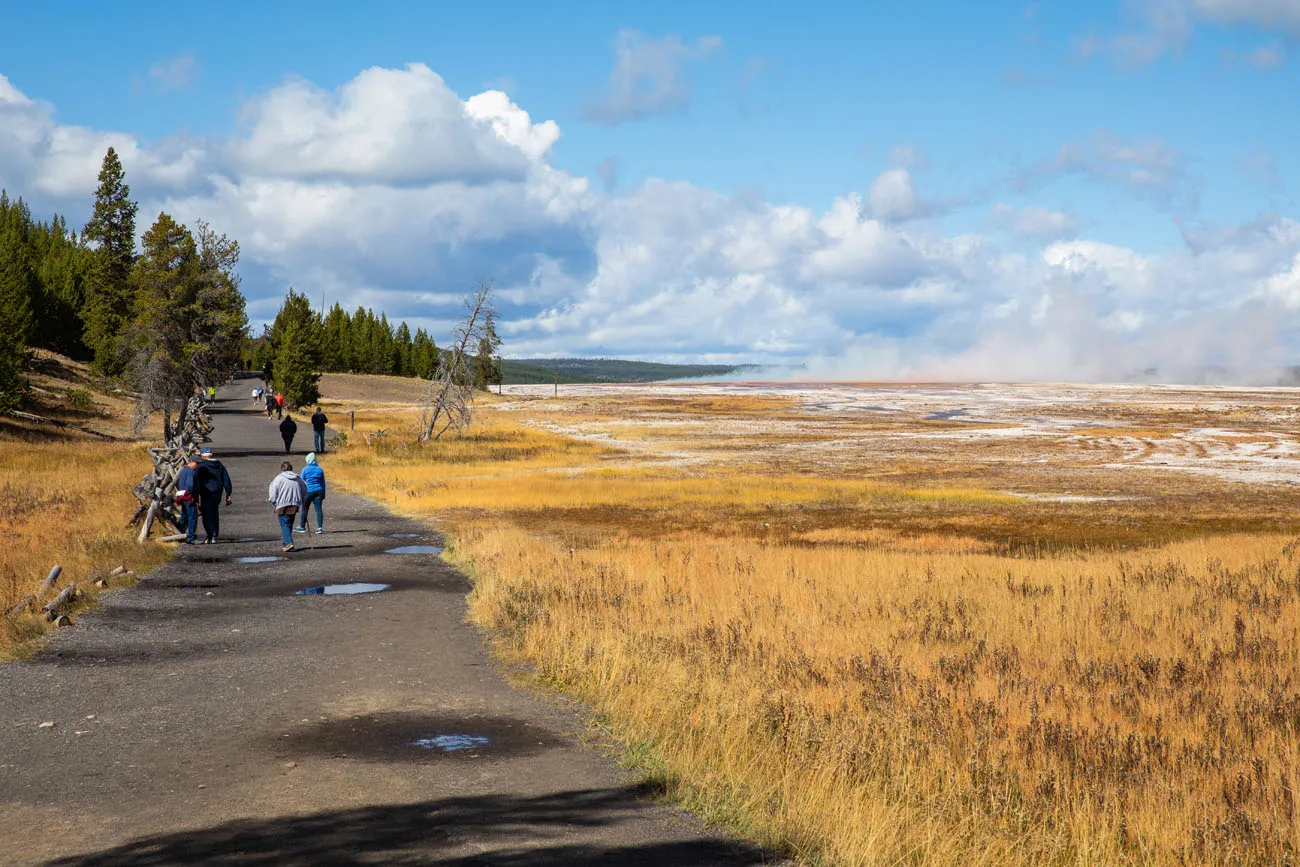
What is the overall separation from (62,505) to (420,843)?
25.4 metres

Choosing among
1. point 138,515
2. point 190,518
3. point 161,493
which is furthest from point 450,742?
point 138,515

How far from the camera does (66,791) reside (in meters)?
8.20

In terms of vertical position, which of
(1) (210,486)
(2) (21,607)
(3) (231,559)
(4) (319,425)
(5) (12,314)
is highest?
(5) (12,314)

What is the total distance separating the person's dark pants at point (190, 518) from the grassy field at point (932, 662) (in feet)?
18.9

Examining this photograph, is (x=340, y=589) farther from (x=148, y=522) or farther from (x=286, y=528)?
(x=148, y=522)

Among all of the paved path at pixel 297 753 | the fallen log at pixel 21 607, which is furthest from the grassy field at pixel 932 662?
the fallen log at pixel 21 607

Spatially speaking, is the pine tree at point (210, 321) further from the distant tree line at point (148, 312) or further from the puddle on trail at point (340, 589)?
the puddle on trail at point (340, 589)

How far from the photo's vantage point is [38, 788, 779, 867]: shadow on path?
22.1 ft

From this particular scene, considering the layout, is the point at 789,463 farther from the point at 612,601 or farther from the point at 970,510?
the point at 612,601

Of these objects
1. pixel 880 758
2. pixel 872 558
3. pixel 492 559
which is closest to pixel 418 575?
pixel 492 559

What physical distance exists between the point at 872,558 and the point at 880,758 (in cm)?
1455

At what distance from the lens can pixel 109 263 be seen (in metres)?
90.4

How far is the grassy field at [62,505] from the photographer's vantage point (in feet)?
55.6

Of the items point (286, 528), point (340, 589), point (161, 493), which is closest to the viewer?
point (340, 589)
